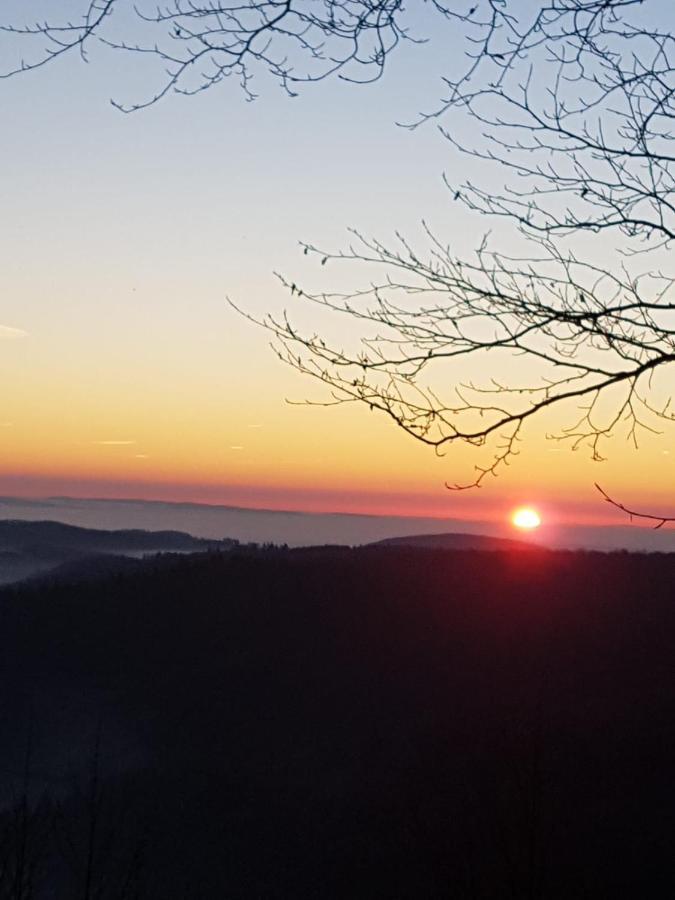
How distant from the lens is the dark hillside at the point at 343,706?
140 feet

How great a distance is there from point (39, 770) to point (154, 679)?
12445 mm

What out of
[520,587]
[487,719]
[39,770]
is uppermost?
[520,587]

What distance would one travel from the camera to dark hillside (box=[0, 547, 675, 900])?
42.7 metres

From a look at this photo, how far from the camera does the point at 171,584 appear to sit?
81562mm

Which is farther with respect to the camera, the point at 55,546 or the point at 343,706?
the point at 55,546

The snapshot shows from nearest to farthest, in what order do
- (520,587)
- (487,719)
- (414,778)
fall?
1. (414,778)
2. (487,719)
3. (520,587)

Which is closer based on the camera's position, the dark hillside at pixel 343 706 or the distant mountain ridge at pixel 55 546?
the dark hillside at pixel 343 706

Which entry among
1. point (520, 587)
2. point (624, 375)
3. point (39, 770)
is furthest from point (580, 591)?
point (624, 375)

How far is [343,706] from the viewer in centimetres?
6788

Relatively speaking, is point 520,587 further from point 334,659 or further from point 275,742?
point 275,742

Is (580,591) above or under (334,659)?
above

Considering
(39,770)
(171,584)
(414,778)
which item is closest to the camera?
(414,778)

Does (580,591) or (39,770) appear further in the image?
(580,591)

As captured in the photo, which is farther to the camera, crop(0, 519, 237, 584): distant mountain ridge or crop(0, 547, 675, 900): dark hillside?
crop(0, 519, 237, 584): distant mountain ridge
